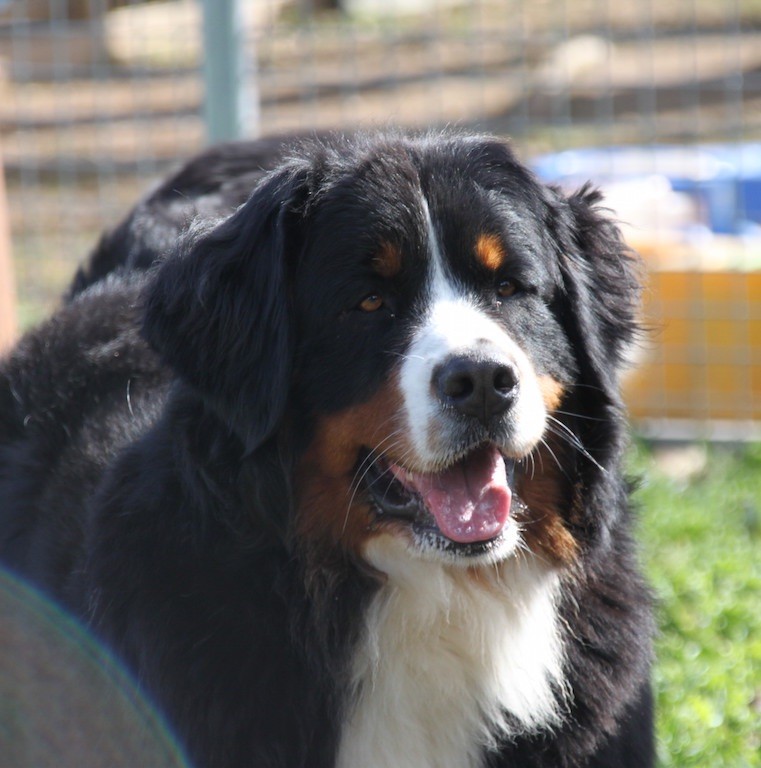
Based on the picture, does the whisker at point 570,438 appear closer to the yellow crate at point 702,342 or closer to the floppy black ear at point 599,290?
the floppy black ear at point 599,290

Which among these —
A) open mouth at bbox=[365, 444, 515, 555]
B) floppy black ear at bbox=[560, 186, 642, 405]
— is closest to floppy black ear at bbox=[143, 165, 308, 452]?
open mouth at bbox=[365, 444, 515, 555]

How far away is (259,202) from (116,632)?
3.29ft

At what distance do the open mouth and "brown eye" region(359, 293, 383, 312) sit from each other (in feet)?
1.05

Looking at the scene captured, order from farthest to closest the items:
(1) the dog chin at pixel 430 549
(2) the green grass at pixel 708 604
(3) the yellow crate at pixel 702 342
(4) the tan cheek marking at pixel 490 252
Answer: (3) the yellow crate at pixel 702 342, (2) the green grass at pixel 708 604, (4) the tan cheek marking at pixel 490 252, (1) the dog chin at pixel 430 549

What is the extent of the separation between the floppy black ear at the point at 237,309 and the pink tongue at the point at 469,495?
0.35 metres

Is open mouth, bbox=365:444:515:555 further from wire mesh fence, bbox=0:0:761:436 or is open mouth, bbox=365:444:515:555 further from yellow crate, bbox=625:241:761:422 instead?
yellow crate, bbox=625:241:761:422

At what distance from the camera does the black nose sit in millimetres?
2387

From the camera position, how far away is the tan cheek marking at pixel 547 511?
8.78ft

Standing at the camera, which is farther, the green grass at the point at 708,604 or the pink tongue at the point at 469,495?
the green grass at the point at 708,604

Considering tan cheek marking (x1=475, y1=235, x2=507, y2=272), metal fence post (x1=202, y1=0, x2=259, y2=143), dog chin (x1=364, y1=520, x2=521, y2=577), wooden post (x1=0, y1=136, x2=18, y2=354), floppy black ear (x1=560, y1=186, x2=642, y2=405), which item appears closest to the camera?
dog chin (x1=364, y1=520, x2=521, y2=577)

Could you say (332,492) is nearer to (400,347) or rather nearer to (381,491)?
(381,491)

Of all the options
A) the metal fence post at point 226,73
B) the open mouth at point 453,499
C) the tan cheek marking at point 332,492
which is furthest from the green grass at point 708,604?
the metal fence post at point 226,73

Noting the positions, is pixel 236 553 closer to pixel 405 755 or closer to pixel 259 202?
pixel 405 755

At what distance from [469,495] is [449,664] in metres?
0.40
